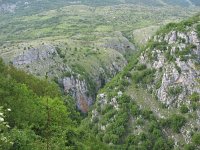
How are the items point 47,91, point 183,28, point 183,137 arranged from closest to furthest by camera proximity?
point 47,91
point 183,137
point 183,28

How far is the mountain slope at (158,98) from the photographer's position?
119688 mm

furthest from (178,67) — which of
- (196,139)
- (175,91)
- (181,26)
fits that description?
(196,139)

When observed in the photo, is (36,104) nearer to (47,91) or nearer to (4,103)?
(4,103)

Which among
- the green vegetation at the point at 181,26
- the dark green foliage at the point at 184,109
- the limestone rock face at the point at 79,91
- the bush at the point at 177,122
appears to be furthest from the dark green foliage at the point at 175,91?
the limestone rock face at the point at 79,91

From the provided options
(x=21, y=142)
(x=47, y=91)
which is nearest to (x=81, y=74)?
(x=47, y=91)

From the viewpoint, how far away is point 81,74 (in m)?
199

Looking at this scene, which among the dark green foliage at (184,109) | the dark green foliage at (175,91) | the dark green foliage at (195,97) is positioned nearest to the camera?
the dark green foliage at (184,109)

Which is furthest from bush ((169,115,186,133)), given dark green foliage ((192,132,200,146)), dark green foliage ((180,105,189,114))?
dark green foliage ((192,132,200,146))

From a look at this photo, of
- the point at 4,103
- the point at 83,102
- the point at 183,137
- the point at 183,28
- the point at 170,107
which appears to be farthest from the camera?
the point at 83,102

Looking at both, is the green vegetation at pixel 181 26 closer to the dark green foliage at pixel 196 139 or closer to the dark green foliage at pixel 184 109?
the dark green foliage at pixel 184 109

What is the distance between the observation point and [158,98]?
5182 inches

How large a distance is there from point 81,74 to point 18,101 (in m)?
138

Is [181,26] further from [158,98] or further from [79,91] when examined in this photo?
[79,91]

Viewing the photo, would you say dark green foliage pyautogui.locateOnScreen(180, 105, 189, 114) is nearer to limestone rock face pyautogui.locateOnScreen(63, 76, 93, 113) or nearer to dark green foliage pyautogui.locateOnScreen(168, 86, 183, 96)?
dark green foliage pyautogui.locateOnScreen(168, 86, 183, 96)
